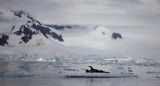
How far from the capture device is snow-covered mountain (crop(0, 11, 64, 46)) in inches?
6053

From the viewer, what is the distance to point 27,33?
6663 inches

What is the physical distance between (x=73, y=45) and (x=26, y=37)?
99.3ft

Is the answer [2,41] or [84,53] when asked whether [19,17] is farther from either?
[84,53]

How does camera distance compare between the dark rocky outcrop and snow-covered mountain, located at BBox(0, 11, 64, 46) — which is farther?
snow-covered mountain, located at BBox(0, 11, 64, 46)

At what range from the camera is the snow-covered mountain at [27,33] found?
6053 inches

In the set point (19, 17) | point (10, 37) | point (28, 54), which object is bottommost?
point (28, 54)

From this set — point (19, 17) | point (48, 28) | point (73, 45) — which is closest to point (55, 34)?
point (48, 28)

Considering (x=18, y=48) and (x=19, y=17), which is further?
(x=19, y=17)

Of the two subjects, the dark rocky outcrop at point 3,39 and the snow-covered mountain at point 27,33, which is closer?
the dark rocky outcrop at point 3,39

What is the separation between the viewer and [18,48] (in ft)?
468

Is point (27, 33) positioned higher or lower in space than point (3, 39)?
higher

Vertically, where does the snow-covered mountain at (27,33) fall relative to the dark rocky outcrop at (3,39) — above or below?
above

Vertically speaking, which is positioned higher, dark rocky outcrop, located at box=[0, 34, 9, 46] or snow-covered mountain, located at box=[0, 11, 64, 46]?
snow-covered mountain, located at box=[0, 11, 64, 46]

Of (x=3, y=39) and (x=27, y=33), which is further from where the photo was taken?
(x=27, y=33)
